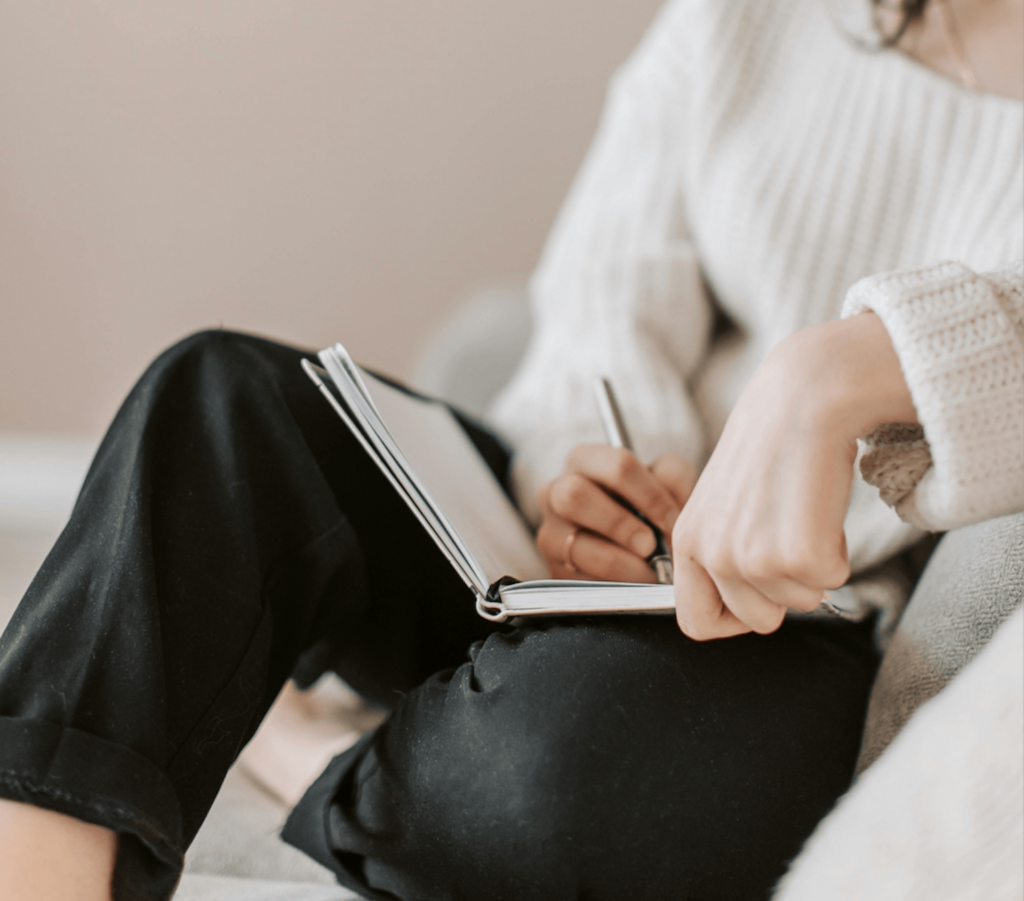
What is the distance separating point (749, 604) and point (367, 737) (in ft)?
0.76

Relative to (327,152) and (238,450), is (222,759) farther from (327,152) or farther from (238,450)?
(327,152)

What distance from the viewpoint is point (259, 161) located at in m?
1.09

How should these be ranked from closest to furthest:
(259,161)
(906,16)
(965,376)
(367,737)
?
(965,376) → (367,737) → (906,16) → (259,161)

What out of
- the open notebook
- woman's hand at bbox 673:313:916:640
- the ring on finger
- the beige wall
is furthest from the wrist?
the beige wall

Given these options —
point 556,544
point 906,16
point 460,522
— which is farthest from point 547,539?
point 906,16

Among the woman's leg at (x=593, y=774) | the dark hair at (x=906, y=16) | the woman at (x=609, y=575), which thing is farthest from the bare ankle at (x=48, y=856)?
the dark hair at (x=906, y=16)

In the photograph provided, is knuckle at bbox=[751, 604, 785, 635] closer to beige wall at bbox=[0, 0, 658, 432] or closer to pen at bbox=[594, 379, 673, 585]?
pen at bbox=[594, 379, 673, 585]

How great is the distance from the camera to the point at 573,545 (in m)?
0.51

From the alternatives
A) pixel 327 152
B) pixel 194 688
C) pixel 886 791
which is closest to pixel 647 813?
pixel 886 791

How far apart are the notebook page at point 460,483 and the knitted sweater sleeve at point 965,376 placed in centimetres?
21

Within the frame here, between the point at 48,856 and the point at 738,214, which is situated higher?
the point at 738,214

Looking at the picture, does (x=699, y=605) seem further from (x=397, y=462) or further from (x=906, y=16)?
(x=906, y=16)

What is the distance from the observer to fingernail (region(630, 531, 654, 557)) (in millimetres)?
476

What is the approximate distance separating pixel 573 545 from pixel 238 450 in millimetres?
214
